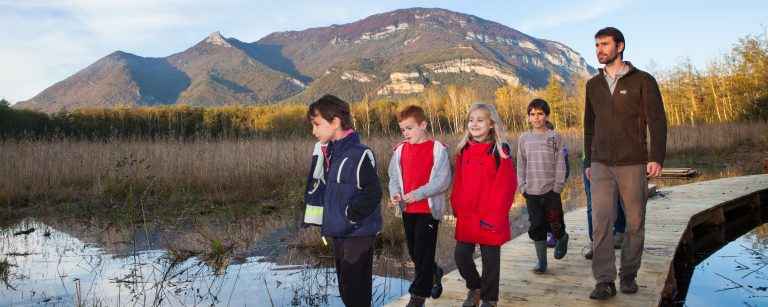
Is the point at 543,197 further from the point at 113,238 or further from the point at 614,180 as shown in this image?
the point at 113,238

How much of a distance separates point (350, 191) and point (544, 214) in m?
2.08

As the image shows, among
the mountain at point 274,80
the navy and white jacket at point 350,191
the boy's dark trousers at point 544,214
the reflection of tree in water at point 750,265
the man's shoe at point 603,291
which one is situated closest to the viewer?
the navy and white jacket at point 350,191

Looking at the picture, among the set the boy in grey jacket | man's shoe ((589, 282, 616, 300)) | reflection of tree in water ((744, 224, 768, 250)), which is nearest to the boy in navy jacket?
the boy in grey jacket

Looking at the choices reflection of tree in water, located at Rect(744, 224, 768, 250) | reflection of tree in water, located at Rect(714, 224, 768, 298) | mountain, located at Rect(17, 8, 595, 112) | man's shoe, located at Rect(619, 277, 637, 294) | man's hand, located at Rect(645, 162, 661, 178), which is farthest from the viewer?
mountain, located at Rect(17, 8, 595, 112)

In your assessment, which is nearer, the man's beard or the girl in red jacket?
the girl in red jacket

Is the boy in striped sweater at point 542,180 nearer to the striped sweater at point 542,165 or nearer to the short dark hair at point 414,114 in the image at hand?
the striped sweater at point 542,165

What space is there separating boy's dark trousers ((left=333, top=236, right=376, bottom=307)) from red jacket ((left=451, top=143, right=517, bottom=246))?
0.74 metres

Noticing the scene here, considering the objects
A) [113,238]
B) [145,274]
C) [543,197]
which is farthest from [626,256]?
[113,238]

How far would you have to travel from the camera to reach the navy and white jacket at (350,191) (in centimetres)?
259

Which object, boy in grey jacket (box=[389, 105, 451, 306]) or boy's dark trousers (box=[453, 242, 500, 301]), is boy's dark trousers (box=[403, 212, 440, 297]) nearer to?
boy in grey jacket (box=[389, 105, 451, 306])

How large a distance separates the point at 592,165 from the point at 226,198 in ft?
24.1

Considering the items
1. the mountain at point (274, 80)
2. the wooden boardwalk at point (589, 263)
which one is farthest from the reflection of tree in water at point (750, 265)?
the mountain at point (274, 80)

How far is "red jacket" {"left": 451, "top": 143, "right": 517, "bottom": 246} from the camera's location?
10.3ft

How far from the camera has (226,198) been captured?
31.5 ft
